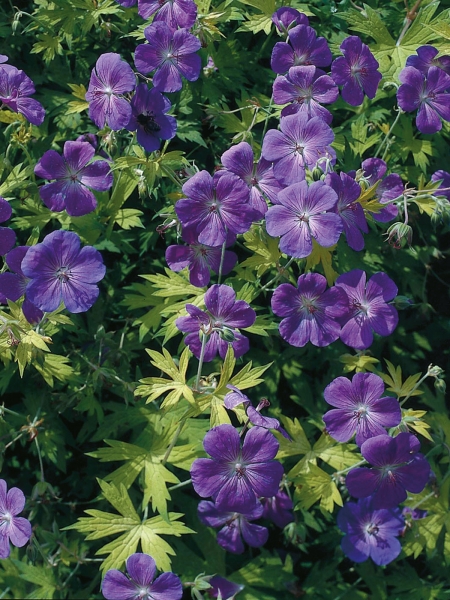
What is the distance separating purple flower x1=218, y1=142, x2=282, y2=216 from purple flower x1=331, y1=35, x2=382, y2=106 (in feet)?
1.38

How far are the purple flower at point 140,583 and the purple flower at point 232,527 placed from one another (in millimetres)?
349

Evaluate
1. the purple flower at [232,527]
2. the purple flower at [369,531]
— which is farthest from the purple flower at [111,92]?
the purple flower at [369,531]

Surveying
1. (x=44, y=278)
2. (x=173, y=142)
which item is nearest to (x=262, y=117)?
(x=173, y=142)

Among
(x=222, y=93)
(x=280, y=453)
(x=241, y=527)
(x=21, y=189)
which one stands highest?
(x=222, y=93)

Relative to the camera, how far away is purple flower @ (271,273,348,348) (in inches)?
78.8

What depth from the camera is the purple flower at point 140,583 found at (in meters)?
1.95

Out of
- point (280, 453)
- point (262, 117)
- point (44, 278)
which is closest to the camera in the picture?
point (44, 278)

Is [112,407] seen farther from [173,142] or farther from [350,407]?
[173,142]

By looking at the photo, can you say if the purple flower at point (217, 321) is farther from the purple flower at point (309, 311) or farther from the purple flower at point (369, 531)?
the purple flower at point (369, 531)

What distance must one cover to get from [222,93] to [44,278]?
1.08 metres

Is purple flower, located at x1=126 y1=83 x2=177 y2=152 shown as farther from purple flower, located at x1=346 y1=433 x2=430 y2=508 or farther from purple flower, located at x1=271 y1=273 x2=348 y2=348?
purple flower, located at x1=346 y1=433 x2=430 y2=508

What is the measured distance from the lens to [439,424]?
2.45 metres

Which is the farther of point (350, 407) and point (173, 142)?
point (173, 142)

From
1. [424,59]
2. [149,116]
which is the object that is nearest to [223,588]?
[149,116]
